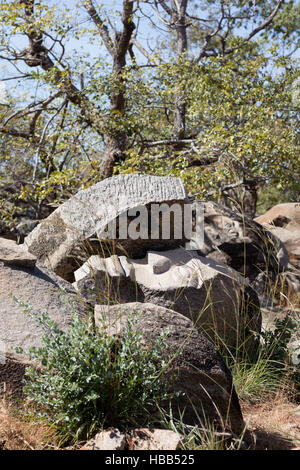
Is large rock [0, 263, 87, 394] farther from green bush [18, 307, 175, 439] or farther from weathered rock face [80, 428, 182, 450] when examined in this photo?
weathered rock face [80, 428, 182, 450]

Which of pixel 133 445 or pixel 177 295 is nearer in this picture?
pixel 133 445

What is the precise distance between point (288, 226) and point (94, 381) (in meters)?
7.50

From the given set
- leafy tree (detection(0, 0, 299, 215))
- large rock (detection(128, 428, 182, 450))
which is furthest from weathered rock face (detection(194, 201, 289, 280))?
large rock (detection(128, 428, 182, 450))

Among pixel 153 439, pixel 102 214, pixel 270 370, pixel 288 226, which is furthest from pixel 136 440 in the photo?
pixel 288 226

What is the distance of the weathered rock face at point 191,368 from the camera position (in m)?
2.70

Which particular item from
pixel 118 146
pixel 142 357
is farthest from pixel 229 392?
pixel 118 146

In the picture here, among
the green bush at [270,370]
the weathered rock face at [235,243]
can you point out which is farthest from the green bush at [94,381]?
the weathered rock face at [235,243]

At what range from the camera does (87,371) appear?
8.38 ft

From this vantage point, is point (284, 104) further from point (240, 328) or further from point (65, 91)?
point (240, 328)

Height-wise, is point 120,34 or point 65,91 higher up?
point 120,34

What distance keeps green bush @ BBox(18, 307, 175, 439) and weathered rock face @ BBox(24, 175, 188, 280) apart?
1.69m

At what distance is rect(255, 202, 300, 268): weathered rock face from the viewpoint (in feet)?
28.2

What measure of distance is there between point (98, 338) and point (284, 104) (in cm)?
625
